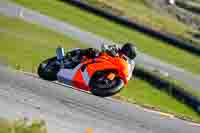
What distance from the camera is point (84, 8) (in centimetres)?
3797

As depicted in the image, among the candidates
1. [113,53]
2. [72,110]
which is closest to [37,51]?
[72,110]

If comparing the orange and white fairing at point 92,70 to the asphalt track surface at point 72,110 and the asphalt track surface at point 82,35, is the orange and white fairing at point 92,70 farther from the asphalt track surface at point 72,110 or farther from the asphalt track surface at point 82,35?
the asphalt track surface at point 82,35

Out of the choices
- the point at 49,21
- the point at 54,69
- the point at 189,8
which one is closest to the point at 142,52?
the point at 49,21

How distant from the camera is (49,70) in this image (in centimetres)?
2447

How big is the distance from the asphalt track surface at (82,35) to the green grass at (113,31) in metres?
0.81

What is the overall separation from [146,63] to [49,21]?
6.43 meters

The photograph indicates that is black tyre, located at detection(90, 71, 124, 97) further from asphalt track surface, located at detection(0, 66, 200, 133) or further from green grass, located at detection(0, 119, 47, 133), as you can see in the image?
green grass, located at detection(0, 119, 47, 133)

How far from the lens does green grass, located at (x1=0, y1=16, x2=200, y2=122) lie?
2688cm

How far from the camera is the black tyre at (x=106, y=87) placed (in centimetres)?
2286

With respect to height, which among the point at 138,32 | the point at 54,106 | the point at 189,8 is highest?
the point at 54,106

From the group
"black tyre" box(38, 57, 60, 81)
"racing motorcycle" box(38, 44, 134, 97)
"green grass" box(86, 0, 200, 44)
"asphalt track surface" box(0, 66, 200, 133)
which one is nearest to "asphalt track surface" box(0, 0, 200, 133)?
"asphalt track surface" box(0, 66, 200, 133)

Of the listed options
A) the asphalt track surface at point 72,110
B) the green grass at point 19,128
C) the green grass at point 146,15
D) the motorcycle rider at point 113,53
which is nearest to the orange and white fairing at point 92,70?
the motorcycle rider at point 113,53

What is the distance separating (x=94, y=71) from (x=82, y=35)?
1106cm

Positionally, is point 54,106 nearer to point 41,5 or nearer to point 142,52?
point 142,52
